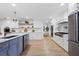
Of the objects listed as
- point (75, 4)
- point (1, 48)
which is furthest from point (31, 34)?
point (1, 48)

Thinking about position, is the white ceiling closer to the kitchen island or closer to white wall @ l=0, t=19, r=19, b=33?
white wall @ l=0, t=19, r=19, b=33

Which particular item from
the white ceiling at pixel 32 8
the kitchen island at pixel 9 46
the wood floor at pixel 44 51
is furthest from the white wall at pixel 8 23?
the kitchen island at pixel 9 46

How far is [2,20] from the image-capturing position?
13.6 m

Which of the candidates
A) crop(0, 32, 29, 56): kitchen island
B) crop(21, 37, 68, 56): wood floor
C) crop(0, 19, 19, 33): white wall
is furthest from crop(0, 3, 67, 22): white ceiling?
crop(0, 32, 29, 56): kitchen island

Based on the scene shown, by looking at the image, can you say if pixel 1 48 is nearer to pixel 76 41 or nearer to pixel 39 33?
pixel 76 41

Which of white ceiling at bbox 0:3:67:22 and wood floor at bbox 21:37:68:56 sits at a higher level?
white ceiling at bbox 0:3:67:22

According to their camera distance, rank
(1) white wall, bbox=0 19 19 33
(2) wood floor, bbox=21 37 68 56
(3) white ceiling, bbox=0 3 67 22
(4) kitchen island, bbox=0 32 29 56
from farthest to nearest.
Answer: (1) white wall, bbox=0 19 19 33, (3) white ceiling, bbox=0 3 67 22, (2) wood floor, bbox=21 37 68 56, (4) kitchen island, bbox=0 32 29 56

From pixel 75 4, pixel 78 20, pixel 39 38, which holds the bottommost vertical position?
pixel 39 38

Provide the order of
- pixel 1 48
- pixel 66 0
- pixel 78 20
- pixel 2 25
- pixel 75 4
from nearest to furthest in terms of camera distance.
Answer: pixel 1 48
pixel 78 20
pixel 66 0
pixel 75 4
pixel 2 25

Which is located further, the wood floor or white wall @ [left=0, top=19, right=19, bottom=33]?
white wall @ [left=0, top=19, right=19, bottom=33]

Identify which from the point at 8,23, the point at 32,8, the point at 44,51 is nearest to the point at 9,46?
the point at 44,51

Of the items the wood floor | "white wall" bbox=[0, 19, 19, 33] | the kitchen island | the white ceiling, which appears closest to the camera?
the kitchen island

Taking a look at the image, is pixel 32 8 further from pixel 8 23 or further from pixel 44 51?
pixel 8 23

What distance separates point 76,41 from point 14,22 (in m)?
11.1
